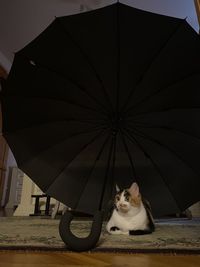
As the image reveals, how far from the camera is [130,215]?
45.5 inches

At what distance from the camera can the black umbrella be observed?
0.96 metres

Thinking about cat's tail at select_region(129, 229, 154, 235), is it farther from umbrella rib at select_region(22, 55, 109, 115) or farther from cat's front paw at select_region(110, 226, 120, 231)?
umbrella rib at select_region(22, 55, 109, 115)

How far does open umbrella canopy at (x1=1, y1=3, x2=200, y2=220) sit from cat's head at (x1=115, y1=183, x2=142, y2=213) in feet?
0.26

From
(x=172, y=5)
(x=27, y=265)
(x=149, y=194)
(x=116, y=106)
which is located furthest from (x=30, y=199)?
(x=172, y=5)

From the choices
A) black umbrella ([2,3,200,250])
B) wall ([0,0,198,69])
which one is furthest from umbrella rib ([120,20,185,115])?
wall ([0,0,198,69])

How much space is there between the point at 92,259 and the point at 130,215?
439 millimetres

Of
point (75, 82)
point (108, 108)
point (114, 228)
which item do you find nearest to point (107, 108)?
point (108, 108)

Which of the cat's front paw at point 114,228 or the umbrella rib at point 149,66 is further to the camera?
the cat's front paw at point 114,228

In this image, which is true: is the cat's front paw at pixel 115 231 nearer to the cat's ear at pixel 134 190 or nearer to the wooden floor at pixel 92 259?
the cat's ear at pixel 134 190

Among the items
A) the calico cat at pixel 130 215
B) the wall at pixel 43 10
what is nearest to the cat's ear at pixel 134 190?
the calico cat at pixel 130 215

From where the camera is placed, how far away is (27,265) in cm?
66

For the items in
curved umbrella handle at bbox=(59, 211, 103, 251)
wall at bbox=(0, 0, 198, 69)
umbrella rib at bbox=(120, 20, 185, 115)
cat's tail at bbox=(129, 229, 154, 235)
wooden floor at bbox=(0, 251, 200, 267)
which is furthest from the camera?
wall at bbox=(0, 0, 198, 69)

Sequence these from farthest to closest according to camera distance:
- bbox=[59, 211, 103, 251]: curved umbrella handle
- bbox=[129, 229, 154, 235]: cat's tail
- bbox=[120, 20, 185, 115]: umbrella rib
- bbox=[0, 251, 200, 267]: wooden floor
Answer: bbox=[129, 229, 154, 235]: cat's tail
bbox=[120, 20, 185, 115]: umbrella rib
bbox=[59, 211, 103, 251]: curved umbrella handle
bbox=[0, 251, 200, 267]: wooden floor

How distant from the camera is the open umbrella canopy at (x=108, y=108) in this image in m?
0.97
